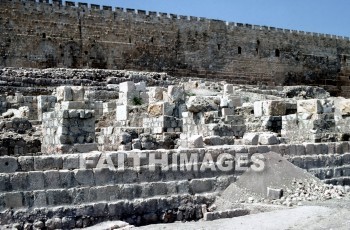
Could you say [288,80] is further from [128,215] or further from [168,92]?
[128,215]

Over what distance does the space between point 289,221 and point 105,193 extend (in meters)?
2.32

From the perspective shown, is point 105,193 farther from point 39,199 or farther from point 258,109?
point 258,109

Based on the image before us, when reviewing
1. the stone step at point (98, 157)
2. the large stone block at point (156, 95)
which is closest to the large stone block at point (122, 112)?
the large stone block at point (156, 95)

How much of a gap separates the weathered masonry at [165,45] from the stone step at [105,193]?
18.7 m

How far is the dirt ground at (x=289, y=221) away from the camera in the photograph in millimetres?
6836

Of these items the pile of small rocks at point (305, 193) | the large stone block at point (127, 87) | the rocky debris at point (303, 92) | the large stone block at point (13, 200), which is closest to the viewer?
the large stone block at point (13, 200)

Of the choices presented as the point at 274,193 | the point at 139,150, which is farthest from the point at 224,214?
the point at 139,150

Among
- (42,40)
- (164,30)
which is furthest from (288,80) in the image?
(42,40)

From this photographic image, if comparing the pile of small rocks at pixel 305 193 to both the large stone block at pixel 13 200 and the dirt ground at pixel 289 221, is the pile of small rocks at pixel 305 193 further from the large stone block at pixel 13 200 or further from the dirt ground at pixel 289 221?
the large stone block at pixel 13 200

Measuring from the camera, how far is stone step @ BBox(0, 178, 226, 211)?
673 centimetres

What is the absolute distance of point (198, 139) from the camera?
362 inches

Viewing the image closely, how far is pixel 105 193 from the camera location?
732 cm

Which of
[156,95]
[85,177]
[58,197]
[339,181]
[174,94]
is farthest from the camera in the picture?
[156,95]

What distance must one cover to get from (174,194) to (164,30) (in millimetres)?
23385
